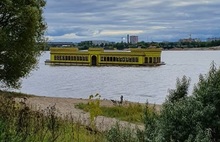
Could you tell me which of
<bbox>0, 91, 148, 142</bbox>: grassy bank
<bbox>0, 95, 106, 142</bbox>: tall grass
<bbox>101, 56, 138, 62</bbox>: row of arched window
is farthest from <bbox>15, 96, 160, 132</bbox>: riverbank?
<bbox>101, 56, 138, 62</bbox>: row of arched window

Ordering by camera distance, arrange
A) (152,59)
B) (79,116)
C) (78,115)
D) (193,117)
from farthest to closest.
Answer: (152,59), (78,115), (79,116), (193,117)

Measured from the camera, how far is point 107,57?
3816 inches

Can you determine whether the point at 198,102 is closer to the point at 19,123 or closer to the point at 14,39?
the point at 19,123

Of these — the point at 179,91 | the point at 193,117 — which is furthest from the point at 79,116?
the point at 193,117

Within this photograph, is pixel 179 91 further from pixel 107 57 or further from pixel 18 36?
pixel 107 57

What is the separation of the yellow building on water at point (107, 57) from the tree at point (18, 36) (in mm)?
68073

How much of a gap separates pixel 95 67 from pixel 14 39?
7542 centimetres

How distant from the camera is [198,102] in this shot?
3559 millimetres

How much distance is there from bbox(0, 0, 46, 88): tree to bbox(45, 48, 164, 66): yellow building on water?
68.1m

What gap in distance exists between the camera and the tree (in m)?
22.5

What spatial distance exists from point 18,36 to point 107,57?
243 ft

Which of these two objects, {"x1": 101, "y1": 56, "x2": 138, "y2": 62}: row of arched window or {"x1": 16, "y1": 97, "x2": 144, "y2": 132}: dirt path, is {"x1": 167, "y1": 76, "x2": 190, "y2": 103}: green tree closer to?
{"x1": 16, "y1": 97, "x2": 144, "y2": 132}: dirt path

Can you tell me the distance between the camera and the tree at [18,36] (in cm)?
2249

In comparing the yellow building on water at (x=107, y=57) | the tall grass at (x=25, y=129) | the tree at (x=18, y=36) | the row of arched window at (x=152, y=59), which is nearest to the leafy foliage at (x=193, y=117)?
the tall grass at (x=25, y=129)
